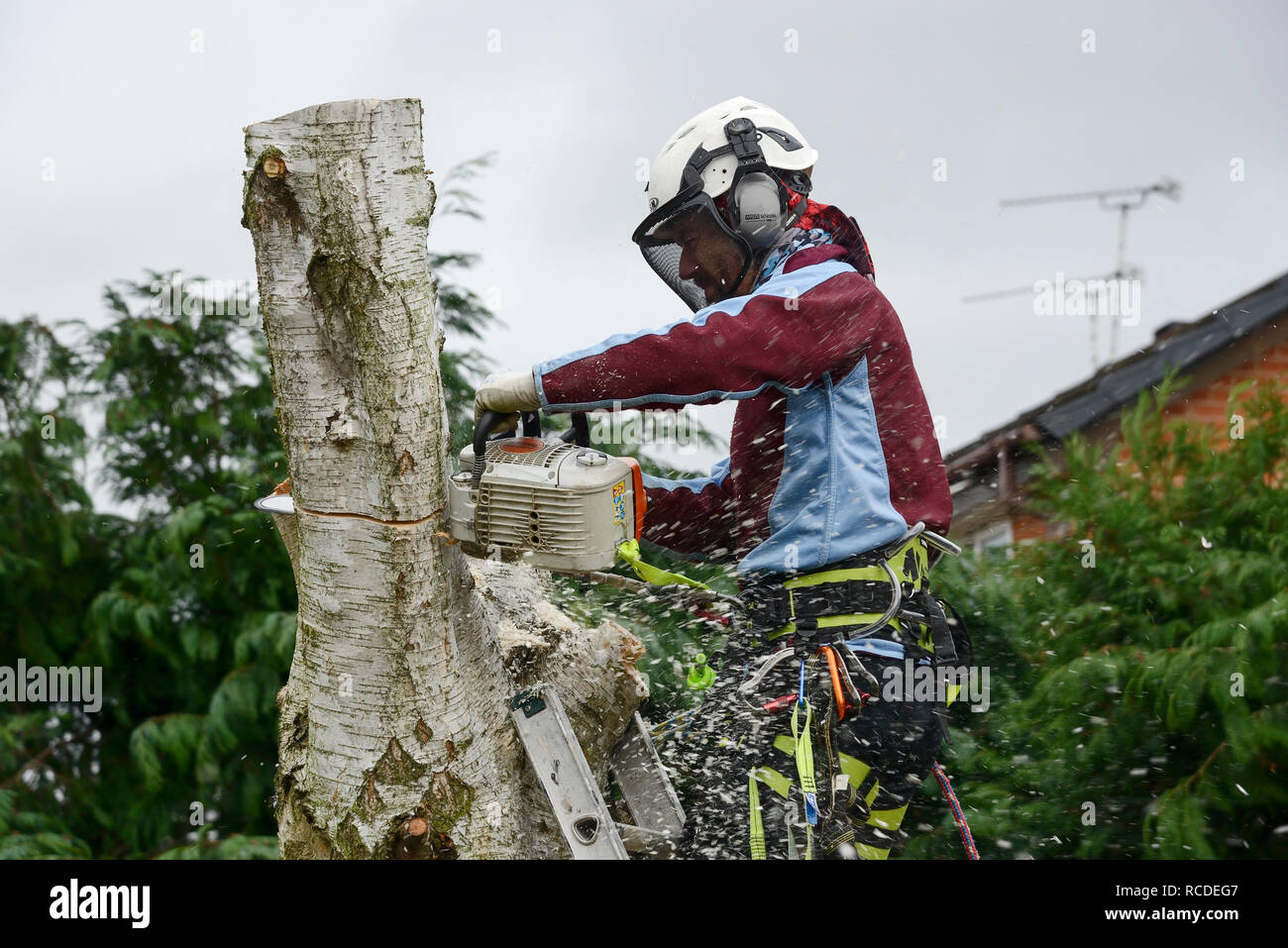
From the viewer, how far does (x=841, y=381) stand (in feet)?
8.84

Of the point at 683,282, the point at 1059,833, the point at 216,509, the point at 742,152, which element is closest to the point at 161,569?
the point at 216,509

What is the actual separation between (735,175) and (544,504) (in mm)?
1110

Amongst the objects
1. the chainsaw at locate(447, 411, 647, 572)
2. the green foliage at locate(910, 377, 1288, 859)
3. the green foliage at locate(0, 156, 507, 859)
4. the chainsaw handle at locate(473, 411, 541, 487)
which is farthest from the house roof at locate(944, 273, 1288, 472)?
the chainsaw handle at locate(473, 411, 541, 487)

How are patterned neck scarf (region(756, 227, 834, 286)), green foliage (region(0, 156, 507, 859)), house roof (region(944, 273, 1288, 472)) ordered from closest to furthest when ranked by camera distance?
1. patterned neck scarf (region(756, 227, 834, 286))
2. green foliage (region(0, 156, 507, 859))
3. house roof (region(944, 273, 1288, 472))

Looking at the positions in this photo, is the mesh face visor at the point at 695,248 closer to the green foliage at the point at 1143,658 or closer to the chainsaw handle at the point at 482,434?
the chainsaw handle at the point at 482,434

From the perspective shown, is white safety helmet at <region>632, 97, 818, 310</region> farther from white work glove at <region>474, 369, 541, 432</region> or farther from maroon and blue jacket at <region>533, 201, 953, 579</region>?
white work glove at <region>474, 369, 541, 432</region>

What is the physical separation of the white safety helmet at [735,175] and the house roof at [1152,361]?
11.5ft

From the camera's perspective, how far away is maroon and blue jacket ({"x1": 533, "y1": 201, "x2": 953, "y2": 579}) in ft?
7.90

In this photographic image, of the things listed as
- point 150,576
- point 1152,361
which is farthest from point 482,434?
point 1152,361

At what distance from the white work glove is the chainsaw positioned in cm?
4

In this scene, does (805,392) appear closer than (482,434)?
No

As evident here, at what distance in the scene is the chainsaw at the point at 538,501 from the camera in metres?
2.42

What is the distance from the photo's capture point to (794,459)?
2754 millimetres

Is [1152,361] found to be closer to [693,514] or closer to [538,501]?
[693,514]
